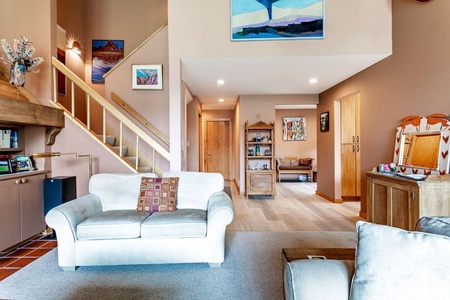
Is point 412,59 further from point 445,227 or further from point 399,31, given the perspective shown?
point 445,227

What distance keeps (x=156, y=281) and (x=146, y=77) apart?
3.51m

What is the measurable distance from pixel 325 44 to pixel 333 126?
2120 mm

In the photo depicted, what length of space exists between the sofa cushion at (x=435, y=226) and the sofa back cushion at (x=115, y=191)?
98.4 inches

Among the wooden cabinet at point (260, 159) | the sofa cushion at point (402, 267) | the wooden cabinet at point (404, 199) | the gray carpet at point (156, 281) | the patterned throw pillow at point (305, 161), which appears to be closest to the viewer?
the sofa cushion at point (402, 267)

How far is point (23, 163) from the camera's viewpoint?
3021mm

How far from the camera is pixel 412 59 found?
294cm

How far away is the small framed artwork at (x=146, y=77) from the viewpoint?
443cm

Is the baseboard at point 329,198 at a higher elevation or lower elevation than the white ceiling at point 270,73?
lower

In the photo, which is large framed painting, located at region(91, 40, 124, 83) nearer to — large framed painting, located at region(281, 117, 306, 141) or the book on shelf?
the book on shelf

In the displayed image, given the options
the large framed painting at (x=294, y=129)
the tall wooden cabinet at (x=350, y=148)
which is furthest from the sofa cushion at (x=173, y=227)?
the large framed painting at (x=294, y=129)

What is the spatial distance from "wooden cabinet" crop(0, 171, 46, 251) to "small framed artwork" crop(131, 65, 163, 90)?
2.16 metres

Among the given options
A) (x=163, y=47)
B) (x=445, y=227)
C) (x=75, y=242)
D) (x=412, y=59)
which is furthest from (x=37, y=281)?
(x=412, y=59)

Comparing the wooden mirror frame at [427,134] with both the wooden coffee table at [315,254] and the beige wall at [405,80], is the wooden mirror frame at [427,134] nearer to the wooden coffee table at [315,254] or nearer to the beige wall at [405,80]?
the beige wall at [405,80]

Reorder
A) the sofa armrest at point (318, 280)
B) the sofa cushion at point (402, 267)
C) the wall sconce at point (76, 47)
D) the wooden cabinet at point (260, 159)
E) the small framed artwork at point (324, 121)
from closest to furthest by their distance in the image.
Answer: the sofa cushion at point (402, 267), the sofa armrest at point (318, 280), the wall sconce at point (76, 47), the small framed artwork at point (324, 121), the wooden cabinet at point (260, 159)
